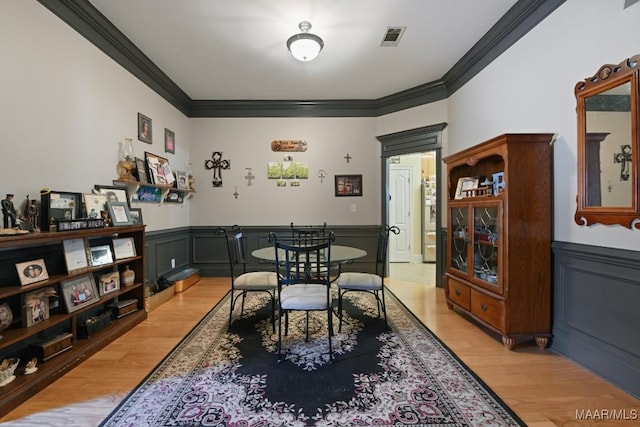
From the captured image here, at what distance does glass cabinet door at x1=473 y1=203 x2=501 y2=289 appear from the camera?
254 cm

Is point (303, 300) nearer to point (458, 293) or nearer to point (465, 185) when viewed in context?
point (458, 293)

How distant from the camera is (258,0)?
253 centimetres

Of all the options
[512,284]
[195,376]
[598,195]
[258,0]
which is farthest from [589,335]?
[258,0]

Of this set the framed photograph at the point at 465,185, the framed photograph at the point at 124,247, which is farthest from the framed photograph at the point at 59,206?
the framed photograph at the point at 465,185

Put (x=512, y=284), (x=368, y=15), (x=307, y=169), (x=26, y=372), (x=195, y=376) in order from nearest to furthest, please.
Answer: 1. (x=26, y=372)
2. (x=195, y=376)
3. (x=512, y=284)
4. (x=368, y=15)
5. (x=307, y=169)

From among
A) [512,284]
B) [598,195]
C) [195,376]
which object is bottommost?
[195,376]

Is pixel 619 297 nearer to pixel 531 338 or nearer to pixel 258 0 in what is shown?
pixel 531 338

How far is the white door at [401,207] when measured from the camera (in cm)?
639

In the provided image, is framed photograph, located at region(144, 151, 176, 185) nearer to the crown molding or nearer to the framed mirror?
the crown molding

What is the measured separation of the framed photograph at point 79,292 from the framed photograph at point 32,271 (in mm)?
185

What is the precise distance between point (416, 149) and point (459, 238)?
1.81 m

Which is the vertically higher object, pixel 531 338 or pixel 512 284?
pixel 512 284

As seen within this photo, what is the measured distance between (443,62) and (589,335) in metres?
3.24

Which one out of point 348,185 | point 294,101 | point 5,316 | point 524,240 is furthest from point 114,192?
point 524,240
